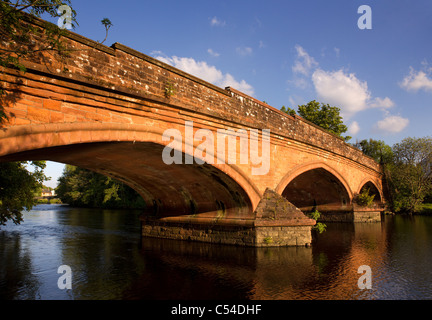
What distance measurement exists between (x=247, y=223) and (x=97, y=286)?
5.86 metres

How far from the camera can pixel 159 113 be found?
760cm

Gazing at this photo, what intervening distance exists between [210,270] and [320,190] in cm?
1512

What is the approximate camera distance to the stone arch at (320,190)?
18172 mm

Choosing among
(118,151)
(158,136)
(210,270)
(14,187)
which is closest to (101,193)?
(14,187)

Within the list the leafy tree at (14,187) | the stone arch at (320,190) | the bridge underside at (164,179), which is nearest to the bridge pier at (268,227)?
the bridge underside at (164,179)

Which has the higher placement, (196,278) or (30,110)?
(30,110)

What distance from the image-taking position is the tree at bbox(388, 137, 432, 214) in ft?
91.4

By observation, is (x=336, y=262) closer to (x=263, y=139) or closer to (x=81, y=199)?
(x=263, y=139)

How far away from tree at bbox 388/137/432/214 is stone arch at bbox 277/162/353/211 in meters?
11.6

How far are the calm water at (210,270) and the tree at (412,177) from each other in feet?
57.7

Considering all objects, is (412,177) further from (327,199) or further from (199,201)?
(199,201)

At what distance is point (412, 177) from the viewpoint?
28297 mm
